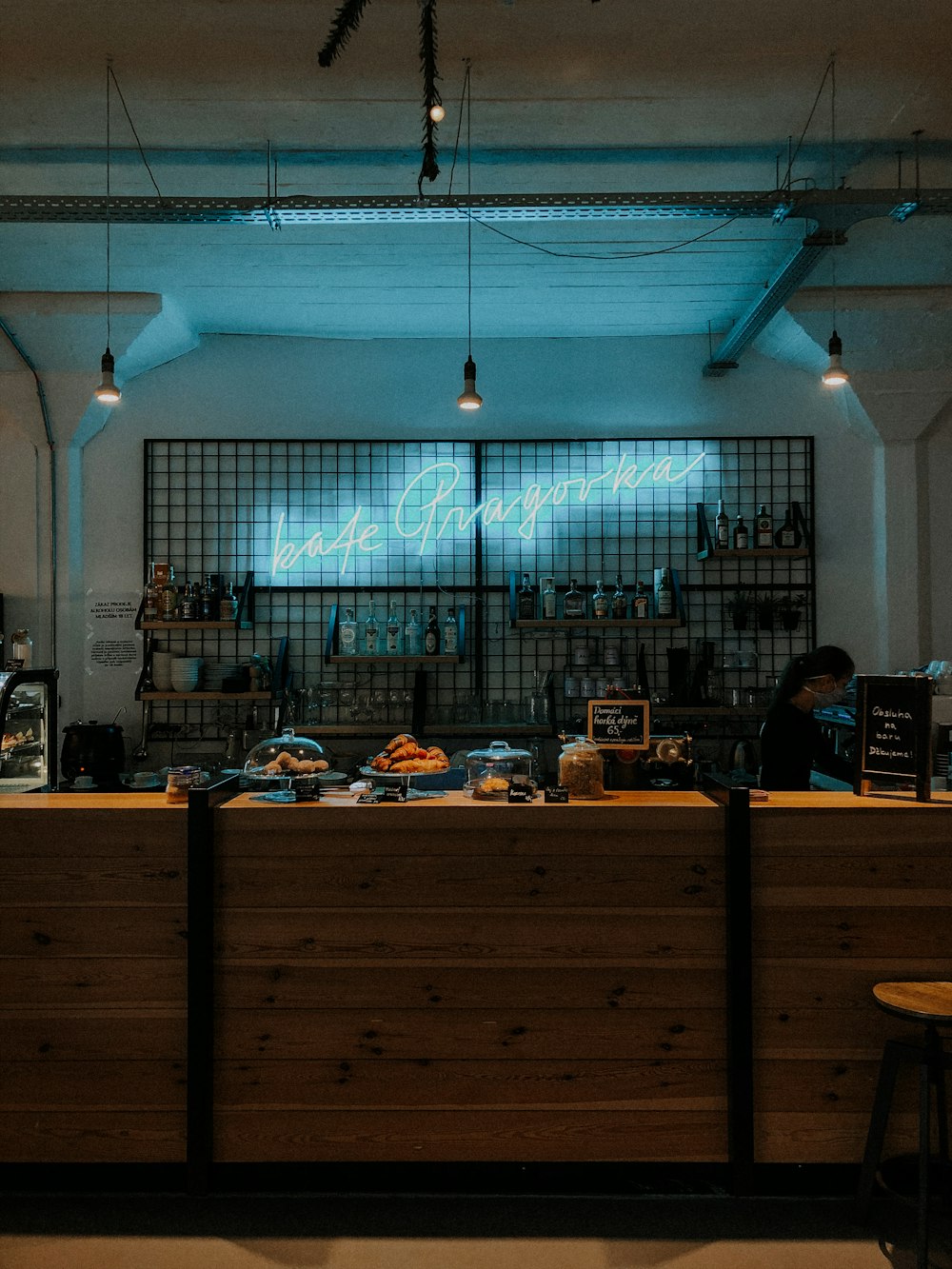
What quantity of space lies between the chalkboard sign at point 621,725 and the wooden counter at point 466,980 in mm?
298

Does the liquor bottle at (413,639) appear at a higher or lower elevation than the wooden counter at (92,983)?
higher

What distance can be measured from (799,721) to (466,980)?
6.59ft

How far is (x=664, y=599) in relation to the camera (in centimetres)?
581

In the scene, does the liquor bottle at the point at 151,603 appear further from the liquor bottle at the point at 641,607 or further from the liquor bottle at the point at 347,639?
the liquor bottle at the point at 641,607

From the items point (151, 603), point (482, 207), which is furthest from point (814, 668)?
point (151, 603)

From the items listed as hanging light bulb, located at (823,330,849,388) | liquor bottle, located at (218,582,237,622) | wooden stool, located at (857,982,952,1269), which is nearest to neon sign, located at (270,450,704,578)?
liquor bottle, located at (218,582,237,622)

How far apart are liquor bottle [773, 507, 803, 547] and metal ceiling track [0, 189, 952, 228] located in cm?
213

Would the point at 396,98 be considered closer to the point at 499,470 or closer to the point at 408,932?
the point at 499,470

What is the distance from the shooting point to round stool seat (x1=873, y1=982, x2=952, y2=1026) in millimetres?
2314

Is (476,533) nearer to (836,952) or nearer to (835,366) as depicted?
(835,366)

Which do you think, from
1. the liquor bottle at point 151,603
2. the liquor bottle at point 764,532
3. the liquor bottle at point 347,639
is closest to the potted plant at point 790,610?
the liquor bottle at point 764,532

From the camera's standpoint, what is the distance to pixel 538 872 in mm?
2762

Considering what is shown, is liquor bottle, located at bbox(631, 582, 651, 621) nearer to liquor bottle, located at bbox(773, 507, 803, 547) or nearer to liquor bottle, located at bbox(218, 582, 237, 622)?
liquor bottle, located at bbox(773, 507, 803, 547)

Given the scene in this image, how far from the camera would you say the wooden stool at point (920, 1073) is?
7.60 feet
